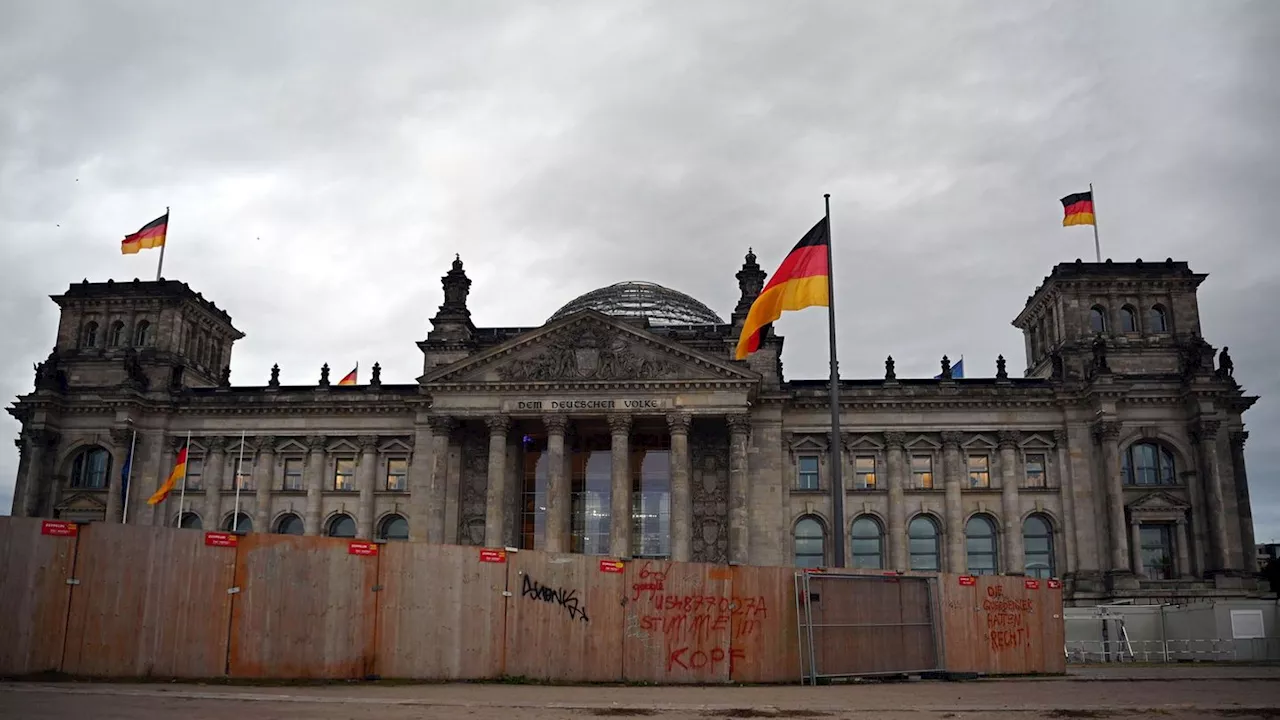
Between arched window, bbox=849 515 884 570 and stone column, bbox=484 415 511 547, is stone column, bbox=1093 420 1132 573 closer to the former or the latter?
arched window, bbox=849 515 884 570

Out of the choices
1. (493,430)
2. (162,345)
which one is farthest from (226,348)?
(493,430)

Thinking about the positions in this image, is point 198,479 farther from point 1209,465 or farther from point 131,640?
point 1209,465

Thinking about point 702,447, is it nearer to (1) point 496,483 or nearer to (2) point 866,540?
(2) point 866,540

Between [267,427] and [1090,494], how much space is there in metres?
47.6

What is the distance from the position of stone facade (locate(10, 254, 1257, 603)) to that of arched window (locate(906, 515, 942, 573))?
154 mm

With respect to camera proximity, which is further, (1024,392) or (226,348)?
(226,348)

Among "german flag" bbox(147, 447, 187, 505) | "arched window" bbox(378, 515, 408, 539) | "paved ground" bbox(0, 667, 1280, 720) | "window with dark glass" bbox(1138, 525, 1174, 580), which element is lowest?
"paved ground" bbox(0, 667, 1280, 720)

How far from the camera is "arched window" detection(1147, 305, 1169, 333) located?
60.8 metres

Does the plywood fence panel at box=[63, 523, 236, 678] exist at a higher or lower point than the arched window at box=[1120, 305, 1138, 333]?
lower

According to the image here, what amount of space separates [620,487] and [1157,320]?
33.3 m

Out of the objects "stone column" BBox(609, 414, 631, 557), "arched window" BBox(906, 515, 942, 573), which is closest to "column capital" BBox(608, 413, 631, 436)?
"stone column" BBox(609, 414, 631, 557)

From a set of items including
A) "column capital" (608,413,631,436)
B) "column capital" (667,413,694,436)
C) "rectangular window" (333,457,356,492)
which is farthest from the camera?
"rectangular window" (333,457,356,492)

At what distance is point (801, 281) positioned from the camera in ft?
105

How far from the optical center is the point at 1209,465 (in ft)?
183
